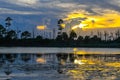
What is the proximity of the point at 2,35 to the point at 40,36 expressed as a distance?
33669 mm

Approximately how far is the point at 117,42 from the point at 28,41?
169 ft

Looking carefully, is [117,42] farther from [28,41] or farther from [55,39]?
[28,41]

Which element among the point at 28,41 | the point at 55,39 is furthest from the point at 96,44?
the point at 28,41

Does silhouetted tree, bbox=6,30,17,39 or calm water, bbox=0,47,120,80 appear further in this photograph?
silhouetted tree, bbox=6,30,17,39

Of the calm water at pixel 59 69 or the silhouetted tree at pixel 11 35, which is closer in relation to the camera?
the calm water at pixel 59 69

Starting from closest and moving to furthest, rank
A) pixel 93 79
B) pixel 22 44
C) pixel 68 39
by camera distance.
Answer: pixel 93 79 < pixel 22 44 < pixel 68 39

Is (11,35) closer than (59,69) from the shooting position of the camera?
No

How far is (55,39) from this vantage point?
193 meters

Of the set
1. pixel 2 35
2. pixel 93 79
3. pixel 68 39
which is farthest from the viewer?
pixel 68 39

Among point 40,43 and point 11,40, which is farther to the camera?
point 40,43

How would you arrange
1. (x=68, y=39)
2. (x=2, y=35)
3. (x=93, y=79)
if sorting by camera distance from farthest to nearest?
(x=68, y=39) → (x=2, y=35) → (x=93, y=79)

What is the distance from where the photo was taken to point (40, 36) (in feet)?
636

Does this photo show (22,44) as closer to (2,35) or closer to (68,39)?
(2,35)

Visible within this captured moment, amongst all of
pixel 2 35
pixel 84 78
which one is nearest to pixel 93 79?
pixel 84 78
